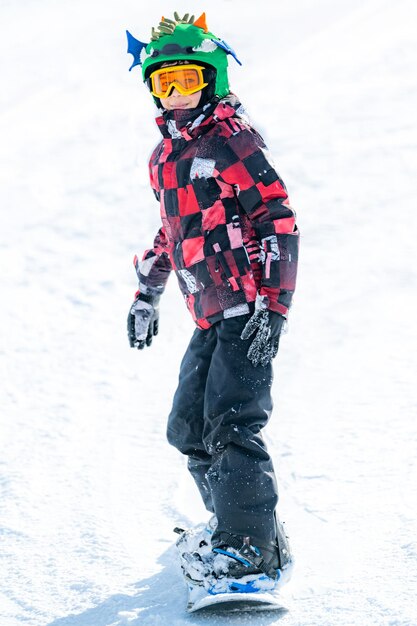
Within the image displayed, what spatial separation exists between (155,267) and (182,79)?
781mm

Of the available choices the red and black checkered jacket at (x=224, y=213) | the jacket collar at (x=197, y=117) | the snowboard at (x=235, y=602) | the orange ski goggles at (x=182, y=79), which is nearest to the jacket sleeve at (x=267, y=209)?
the red and black checkered jacket at (x=224, y=213)

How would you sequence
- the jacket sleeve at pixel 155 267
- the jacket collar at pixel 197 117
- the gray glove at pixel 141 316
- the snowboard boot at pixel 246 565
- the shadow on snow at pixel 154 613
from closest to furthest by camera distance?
1. the shadow on snow at pixel 154 613
2. the snowboard boot at pixel 246 565
3. the jacket collar at pixel 197 117
4. the jacket sleeve at pixel 155 267
5. the gray glove at pixel 141 316

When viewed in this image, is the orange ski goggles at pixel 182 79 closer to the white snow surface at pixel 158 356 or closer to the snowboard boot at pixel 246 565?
the snowboard boot at pixel 246 565

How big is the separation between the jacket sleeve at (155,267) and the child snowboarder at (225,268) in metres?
0.32

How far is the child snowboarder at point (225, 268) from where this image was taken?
2.74m

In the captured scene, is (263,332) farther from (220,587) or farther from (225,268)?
(220,587)

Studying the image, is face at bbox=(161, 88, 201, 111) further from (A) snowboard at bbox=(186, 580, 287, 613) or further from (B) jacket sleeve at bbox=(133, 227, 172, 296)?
(A) snowboard at bbox=(186, 580, 287, 613)

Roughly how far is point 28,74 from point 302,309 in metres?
6.90

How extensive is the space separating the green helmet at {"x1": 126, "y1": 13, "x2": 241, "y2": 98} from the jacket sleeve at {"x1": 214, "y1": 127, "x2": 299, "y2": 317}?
0.29 m

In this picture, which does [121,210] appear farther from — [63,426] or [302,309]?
[63,426]

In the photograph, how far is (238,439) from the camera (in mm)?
2752

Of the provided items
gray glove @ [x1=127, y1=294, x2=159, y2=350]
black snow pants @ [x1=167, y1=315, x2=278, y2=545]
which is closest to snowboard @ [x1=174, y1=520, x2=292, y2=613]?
black snow pants @ [x1=167, y1=315, x2=278, y2=545]

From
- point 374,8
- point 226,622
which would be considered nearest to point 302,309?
point 226,622

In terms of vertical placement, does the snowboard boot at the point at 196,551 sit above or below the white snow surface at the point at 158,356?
below
